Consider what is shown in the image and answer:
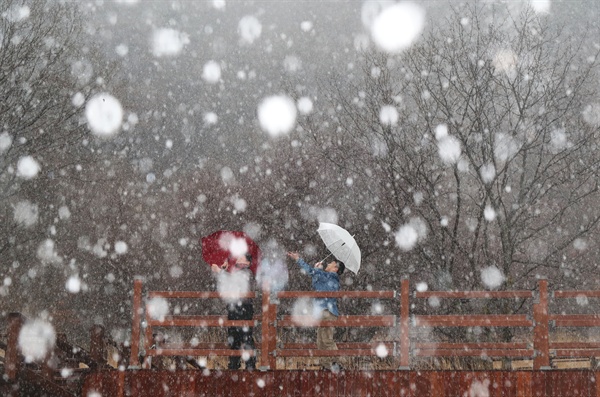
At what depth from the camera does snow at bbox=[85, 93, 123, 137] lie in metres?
20.9

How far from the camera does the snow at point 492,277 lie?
14.8m

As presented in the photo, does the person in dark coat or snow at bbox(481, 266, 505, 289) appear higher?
snow at bbox(481, 266, 505, 289)

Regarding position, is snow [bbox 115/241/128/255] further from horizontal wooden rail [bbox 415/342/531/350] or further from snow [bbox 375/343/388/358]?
horizontal wooden rail [bbox 415/342/531/350]

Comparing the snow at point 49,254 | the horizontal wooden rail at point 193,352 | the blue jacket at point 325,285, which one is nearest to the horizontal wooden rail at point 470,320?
the blue jacket at point 325,285

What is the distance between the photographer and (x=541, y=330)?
912 centimetres

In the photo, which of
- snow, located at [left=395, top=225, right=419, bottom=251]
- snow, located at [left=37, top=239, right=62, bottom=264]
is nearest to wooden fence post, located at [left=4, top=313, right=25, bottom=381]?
snow, located at [left=395, top=225, right=419, bottom=251]

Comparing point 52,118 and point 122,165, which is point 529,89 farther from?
point 122,165

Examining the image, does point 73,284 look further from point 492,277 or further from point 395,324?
point 395,324

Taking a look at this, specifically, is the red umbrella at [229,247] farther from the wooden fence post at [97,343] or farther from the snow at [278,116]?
the snow at [278,116]

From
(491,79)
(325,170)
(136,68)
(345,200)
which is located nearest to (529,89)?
(491,79)

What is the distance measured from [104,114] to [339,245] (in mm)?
16549

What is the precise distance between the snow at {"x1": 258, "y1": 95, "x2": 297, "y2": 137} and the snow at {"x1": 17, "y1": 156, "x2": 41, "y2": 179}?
25.0 ft

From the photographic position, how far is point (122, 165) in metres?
28.6

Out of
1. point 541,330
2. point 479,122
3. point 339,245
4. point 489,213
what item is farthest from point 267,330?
point 479,122
